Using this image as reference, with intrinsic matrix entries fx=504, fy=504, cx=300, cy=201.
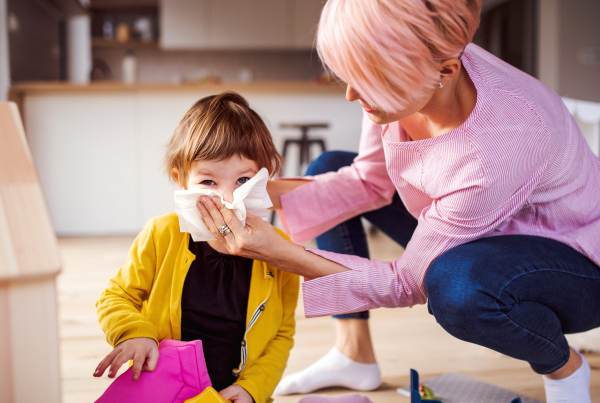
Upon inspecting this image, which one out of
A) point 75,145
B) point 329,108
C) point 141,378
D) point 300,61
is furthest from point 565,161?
point 300,61

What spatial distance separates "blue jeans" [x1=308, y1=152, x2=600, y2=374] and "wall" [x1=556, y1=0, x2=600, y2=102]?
4.14 metres

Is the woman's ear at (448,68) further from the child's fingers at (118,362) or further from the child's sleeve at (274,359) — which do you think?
the child's fingers at (118,362)

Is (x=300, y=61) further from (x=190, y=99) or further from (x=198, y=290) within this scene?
(x=198, y=290)

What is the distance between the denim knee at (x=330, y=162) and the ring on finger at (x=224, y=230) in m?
0.53

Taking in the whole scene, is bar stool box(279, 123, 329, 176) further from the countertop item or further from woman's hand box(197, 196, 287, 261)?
woman's hand box(197, 196, 287, 261)

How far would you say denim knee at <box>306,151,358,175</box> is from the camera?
1.27 meters

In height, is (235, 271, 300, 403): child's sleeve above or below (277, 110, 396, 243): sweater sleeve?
below

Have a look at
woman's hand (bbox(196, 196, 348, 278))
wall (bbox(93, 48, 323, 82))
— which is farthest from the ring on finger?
wall (bbox(93, 48, 323, 82))

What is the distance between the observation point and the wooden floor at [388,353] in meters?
1.18

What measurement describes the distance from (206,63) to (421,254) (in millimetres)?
5159

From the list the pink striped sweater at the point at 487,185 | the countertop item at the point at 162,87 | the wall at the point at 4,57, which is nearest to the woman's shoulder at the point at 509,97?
the pink striped sweater at the point at 487,185

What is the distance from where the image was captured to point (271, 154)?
0.91m

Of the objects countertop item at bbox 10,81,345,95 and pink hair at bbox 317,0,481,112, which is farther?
countertop item at bbox 10,81,345,95

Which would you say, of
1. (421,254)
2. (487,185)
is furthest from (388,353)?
(487,185)
